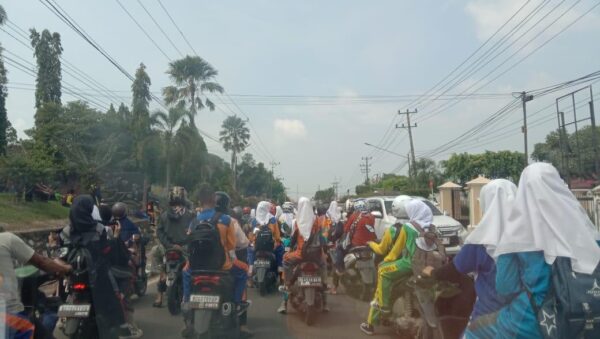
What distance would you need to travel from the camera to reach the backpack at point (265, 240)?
9.77m

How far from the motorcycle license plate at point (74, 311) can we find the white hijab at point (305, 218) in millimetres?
3233

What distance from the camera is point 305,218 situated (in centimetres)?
795

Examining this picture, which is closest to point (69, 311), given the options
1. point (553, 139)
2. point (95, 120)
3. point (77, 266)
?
point (77, 266)

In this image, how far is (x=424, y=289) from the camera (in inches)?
214

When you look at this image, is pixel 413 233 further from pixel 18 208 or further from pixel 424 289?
pixel 18 208

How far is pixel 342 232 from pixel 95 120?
2459cm

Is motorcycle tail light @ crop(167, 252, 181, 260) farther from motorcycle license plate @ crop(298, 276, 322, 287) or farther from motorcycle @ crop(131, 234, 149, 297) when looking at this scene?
motorcycle license plate @ crop(298, 276, 322, 287)

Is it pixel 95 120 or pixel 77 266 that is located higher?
pixel 95 120

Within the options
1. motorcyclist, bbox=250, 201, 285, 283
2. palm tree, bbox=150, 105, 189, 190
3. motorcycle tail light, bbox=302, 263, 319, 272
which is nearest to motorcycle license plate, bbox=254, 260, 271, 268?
motorcyclist, bbox=250, 201, 285, 283

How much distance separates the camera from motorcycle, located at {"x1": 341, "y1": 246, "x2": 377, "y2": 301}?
9258 millimetres

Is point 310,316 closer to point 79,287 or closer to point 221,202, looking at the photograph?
point 221,202

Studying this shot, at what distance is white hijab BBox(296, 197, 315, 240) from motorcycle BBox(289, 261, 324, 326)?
0.45 metres

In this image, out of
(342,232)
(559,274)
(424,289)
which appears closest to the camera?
(559,274)

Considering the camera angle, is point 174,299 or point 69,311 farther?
point 174,299
